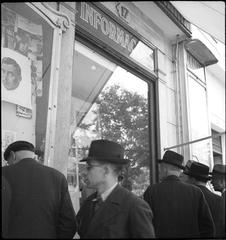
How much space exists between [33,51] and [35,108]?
62cm

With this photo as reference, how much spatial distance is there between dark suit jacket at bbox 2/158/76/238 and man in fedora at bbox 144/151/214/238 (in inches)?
45.3

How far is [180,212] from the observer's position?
3496 millimetres

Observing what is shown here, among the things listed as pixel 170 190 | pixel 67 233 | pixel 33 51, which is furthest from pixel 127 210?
pixel 33 51

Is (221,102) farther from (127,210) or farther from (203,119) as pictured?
(127,210)

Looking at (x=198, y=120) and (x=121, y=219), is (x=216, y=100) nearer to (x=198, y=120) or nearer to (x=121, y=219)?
(x=198, y=120)

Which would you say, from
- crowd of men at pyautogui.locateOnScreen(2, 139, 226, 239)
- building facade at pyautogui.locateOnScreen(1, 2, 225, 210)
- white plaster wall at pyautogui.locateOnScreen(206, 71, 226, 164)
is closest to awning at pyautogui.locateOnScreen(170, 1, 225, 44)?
building facade at pyautogui.locateOnScreen(1, 2, 225, 210)

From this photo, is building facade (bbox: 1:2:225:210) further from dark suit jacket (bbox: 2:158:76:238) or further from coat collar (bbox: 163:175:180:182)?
coat collar (bbox: 163:175:180:182)

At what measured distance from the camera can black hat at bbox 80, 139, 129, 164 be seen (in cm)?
238

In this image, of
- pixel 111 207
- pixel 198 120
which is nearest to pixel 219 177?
pixel 111 207

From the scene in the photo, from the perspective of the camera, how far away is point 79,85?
4.99 meters

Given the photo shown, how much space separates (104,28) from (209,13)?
2.66m

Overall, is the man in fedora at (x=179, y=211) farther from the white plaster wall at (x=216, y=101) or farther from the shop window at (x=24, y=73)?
the white plaster wall at (x=216, y=101)

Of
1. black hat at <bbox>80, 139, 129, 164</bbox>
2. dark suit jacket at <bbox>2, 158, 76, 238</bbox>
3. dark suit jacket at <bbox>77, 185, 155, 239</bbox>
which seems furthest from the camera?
dark suit jacket at <bbox>2, 158, 76, 238</bbox>

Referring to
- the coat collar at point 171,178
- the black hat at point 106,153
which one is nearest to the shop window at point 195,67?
the coat collar at point 171,178
